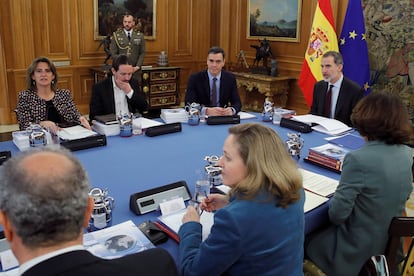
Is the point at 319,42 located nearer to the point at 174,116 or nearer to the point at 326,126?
the point at 326,126

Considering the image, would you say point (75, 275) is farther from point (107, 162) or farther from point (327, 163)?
point (327, 163)

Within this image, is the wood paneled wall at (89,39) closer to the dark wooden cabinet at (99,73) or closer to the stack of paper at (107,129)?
the dark wooden cabinet at (99,73)

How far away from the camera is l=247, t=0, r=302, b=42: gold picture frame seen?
20.0 feet

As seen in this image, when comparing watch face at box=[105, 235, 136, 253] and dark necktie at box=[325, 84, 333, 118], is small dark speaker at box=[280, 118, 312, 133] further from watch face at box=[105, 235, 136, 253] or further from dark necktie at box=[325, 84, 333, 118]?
watch face at box=[105, 235, 136, 253]

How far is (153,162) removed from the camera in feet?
7.49

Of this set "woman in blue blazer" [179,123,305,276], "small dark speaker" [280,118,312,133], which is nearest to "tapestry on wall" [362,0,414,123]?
"small dark speaker" [280,118,312,133]

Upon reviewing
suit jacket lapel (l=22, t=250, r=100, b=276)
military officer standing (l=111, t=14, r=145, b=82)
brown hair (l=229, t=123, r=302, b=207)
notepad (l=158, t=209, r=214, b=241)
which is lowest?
notepad (l=158, t=209, r=214, b=241)

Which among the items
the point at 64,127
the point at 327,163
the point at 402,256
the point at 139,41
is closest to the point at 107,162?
the point at 64,127

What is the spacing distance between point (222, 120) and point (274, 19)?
372cm

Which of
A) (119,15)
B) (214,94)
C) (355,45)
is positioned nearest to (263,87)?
(355,45)

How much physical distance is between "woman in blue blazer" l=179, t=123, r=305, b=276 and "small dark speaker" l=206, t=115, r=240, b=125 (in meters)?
1.74

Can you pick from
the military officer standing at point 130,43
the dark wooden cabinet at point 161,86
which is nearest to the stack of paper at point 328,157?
the military officer standing at point 130,43

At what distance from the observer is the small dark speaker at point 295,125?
3013 millimetres

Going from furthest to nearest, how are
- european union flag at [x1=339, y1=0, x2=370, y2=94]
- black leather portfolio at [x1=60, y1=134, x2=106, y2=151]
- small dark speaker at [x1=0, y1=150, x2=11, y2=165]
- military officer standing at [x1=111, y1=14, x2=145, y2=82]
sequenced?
military officer standing at [x1=111, y1=14, x2=145, y2=82] → european union flag at [x1=339, y1=0, x2=370, y2=94] → black leather portfolio at [x1=60, y1=134, x2=106, y2=151] → small dark speaker at [x1=0, y1=150, x2=11, y2=165]
